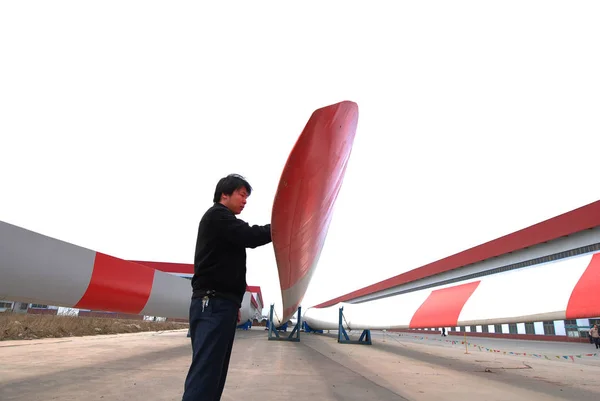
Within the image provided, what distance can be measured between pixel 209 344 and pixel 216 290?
7.4 inches

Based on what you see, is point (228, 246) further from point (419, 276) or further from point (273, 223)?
point (419, 276)

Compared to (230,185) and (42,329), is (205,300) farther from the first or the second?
(42,329)

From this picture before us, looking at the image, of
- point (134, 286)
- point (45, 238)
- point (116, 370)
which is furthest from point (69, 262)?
point (116, 370)

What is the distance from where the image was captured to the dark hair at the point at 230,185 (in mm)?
1442

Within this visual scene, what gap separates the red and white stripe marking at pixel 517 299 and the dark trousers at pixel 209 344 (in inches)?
90.1

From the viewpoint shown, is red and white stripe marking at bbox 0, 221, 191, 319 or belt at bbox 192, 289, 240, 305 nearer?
belt at bbox 192, 289, 240, 305

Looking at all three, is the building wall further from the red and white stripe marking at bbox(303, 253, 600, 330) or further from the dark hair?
the dark hair

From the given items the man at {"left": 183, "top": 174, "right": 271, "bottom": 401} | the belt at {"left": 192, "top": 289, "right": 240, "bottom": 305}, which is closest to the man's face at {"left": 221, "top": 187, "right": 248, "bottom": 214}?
the man at {"left": 183, "top": 174, "right": 271, "bottom": 401}

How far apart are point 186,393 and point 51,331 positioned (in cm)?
729

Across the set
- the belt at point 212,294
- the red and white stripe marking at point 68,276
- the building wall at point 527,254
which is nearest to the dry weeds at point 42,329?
the red and white stripe marking at point 68,276

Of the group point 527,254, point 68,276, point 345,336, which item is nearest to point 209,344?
point 68,276

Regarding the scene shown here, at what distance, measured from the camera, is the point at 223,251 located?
1295mm

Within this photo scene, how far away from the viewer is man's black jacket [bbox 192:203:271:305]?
1249 mm

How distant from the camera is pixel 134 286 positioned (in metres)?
3.26
